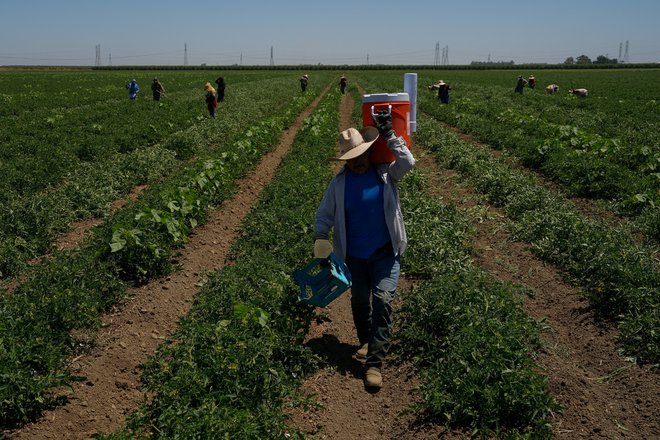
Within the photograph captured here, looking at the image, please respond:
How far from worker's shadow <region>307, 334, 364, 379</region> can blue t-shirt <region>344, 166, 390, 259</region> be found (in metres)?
1.12

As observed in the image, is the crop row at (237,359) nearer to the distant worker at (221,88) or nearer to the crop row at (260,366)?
the crop row at (260,366)

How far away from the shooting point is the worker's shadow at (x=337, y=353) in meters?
5.25

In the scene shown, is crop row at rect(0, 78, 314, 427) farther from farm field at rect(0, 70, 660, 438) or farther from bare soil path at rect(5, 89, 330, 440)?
bare soil path at rect(5, 89, 330, 440)

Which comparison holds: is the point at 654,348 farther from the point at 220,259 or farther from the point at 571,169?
the point at 571,169

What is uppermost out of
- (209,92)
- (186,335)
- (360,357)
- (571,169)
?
(209,92)

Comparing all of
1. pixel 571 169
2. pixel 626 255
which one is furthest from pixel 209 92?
pixel 626 255

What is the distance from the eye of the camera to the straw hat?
463 centimetres

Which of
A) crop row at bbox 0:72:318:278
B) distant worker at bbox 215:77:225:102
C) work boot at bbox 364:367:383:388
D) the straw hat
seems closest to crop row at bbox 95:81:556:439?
work boot at bbox 364:367:383:388

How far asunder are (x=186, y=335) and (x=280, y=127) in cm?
1525

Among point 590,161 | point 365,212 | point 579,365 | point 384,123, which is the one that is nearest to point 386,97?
point 384,123

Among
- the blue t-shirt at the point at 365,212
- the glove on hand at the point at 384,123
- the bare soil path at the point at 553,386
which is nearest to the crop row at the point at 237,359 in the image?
the bare soil path at the point at 553,386

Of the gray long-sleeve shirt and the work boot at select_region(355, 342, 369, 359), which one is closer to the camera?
the gray long-sleeve shirt

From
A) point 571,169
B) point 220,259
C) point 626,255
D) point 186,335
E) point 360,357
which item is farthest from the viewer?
point 571,169

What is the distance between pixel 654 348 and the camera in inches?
197
